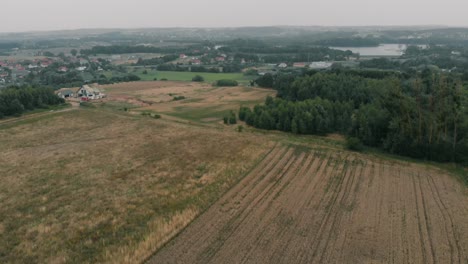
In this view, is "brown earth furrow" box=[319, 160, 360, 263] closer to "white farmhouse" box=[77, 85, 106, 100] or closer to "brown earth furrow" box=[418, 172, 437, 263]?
"brown earth furrow" box=[418, 172, 437, 263]

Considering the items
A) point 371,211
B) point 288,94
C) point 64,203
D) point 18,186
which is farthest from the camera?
point 288,94

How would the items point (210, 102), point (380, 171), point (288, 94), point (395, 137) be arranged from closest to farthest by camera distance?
1. point (380, 171)
2. point (395, 137)
3. point (288, 94)
4. point (210, 102)

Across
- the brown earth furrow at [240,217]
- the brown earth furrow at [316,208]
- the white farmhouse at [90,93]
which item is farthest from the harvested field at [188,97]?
the brown earth furrow at [316,208]

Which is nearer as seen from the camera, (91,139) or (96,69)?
(91,139)

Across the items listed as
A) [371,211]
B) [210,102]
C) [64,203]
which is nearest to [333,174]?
[371,211]

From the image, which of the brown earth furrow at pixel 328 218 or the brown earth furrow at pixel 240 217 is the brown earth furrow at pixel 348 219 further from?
the brown earth furrow at pixel 240 217

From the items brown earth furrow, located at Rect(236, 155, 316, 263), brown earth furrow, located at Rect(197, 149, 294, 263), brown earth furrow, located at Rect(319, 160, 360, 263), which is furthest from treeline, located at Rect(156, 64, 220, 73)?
brown earth furrow, located at Rect(236, 155, 316, 263)

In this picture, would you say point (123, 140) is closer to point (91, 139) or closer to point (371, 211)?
point (91, 139)
